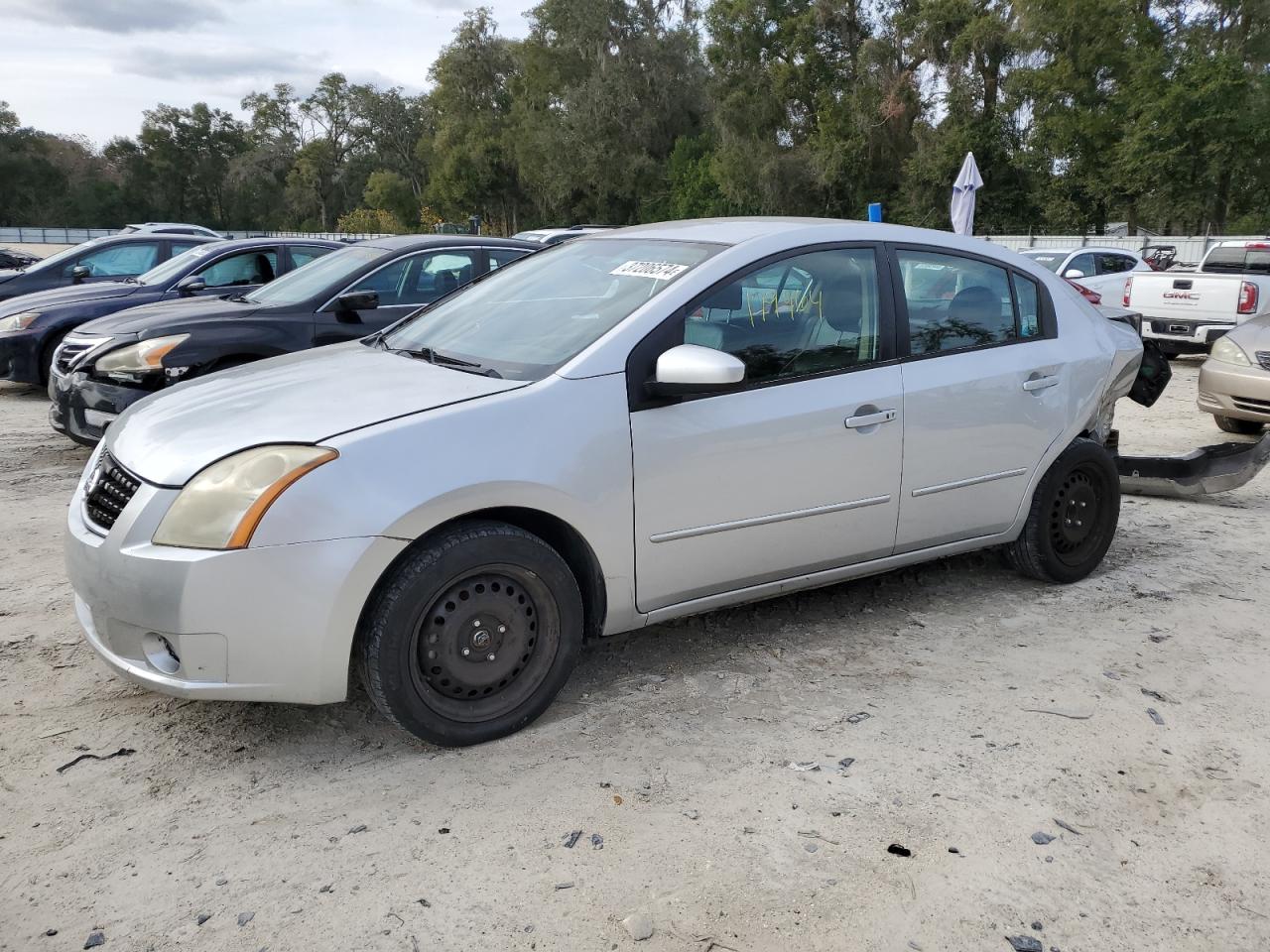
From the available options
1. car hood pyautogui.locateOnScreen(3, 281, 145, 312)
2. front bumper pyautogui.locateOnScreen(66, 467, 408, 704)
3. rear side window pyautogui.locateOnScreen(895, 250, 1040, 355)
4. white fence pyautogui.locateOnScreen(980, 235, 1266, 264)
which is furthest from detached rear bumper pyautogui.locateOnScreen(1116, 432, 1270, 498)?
white fence pyautogui.locateOnScreen(980, 235, 1266, 264)

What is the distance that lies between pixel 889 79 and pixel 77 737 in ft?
147

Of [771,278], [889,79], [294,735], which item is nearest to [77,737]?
[294,735]

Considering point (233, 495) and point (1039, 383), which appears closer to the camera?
point (233, 495)

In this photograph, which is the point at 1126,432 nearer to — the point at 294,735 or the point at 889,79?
the point at 294,735

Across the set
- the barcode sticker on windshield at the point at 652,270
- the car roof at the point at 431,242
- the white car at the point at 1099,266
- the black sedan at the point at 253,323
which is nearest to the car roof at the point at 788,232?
the barcode sticker on windshield at the point at 652,270

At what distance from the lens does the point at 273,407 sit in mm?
3219

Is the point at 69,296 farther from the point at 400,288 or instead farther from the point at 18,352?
the point at 400,288

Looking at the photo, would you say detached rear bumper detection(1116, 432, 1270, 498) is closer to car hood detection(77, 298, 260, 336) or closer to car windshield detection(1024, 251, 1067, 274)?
car hood detection(77, 298, 260, 336)

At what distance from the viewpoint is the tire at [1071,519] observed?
15.0 ft

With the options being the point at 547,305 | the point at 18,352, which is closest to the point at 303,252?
the point at 18,352

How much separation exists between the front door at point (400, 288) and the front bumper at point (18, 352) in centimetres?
368

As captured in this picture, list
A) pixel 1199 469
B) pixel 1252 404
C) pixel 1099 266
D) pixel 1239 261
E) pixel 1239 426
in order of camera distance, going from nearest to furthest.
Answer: pixel 1199 469 < pixel 1252 404 < pixel 1239 426 < pixel 1239 261 < pixel 1099 266

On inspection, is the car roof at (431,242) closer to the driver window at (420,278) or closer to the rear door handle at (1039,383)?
the driver window at (420,278)

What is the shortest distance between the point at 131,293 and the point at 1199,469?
8.87 metres
